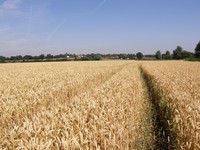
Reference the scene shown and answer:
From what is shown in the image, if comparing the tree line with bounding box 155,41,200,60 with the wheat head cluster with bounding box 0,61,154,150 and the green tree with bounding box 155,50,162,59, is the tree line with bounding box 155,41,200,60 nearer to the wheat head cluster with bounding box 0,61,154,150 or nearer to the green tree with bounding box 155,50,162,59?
the green tree with bounding box 155,50,162,59

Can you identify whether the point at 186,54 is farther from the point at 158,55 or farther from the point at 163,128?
the point at 163,128

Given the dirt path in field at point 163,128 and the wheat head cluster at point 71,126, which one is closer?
the wheat head cluster at point 71,126

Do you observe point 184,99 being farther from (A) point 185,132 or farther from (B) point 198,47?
(B) point 198,47

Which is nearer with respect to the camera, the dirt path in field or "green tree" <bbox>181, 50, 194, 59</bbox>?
the dirt path in field

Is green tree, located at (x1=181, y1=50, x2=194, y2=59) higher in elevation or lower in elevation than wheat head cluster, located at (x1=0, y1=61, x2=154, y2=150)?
higher

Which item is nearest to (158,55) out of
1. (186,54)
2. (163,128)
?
(186,54)

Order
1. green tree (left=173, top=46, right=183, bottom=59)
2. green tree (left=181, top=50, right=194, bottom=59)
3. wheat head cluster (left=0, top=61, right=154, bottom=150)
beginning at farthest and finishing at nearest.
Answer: green tree (left=173, top=46, right=183, bottom=59) → green tree (left=181, top=50, right=194, bottom=59) → wheat head cluster (left=0, top=61, right=154, bottom=150)

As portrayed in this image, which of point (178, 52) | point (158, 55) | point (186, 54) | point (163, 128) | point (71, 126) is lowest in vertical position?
point (163, 128)

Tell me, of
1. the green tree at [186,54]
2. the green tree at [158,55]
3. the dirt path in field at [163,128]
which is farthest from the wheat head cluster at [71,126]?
the green tree at [158,55]

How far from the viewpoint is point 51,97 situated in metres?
10.8

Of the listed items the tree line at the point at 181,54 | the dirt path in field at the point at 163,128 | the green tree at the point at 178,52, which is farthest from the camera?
the green tree at the point at 178,52

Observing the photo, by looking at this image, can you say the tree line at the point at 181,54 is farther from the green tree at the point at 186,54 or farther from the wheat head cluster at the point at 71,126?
the wheat head cluster at the point at 71,126

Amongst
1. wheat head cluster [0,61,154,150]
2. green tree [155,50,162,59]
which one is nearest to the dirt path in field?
wheat head cluster [0,61,154,150]

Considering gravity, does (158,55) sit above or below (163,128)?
above
